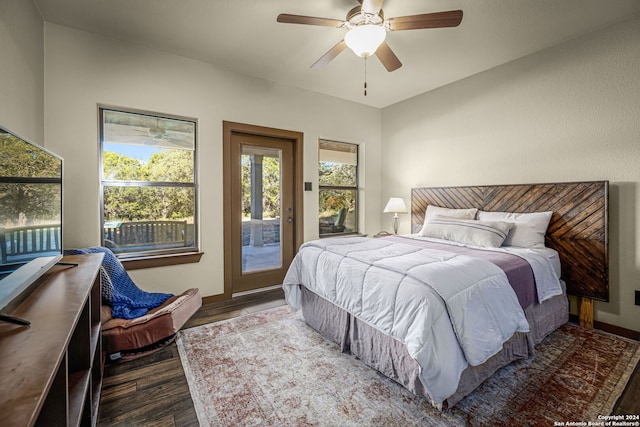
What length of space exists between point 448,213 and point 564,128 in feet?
4.55

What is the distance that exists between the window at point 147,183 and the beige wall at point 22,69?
1.73 feet

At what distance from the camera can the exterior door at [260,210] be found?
3.54 meters

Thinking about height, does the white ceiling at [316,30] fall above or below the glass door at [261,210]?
above

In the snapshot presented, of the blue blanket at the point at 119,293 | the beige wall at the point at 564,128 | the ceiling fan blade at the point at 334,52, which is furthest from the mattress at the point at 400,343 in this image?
the ceiling fan blade at the point at 334,52

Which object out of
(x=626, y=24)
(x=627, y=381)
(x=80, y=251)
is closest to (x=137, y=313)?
(x=80, y=251)

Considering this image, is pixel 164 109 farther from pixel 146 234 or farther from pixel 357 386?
pixel 357 386

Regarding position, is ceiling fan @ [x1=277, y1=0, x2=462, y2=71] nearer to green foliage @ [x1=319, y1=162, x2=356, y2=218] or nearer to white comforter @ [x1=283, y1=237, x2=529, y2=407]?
white comforter @ [x1=283, y1=237, x2=529, y2=407]

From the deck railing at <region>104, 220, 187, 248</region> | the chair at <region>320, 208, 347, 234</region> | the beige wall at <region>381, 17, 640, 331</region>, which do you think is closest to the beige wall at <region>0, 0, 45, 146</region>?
the deck railing at <region>104, 220, 187, 248</region>

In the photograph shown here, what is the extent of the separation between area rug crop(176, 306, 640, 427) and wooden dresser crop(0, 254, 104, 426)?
67 centimetres

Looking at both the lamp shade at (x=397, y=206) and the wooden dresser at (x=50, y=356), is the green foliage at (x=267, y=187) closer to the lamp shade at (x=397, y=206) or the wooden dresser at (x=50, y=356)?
the lamp shade at (x=397, y=206)

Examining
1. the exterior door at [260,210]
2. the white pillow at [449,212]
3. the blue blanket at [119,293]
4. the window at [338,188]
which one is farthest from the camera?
the window at [338,188]

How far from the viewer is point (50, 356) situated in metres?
0.76

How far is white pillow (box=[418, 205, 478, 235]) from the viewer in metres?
3.35

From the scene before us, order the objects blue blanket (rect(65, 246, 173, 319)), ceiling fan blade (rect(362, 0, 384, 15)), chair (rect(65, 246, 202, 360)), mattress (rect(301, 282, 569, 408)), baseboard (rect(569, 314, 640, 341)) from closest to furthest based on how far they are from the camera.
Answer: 1. mattress (rect(301, 282, 569, 408))
2. ceiling fan blade (rect(362, 0, 384, 15))
3. chair (rect(65, 246, 202, 360))
4. blue blanket (rect(65, 246, 173, 319))
5. baseboard (rect(569, 314, 640, 341))
